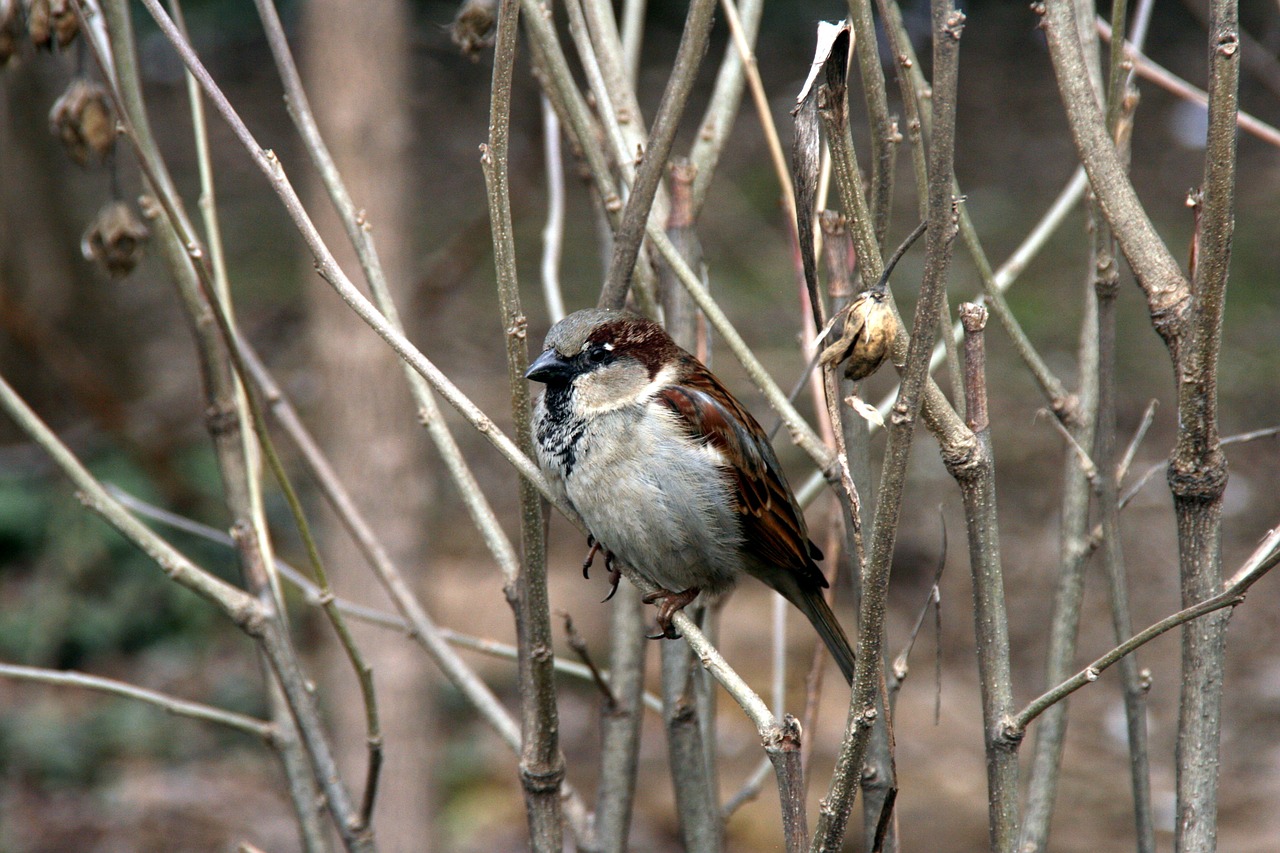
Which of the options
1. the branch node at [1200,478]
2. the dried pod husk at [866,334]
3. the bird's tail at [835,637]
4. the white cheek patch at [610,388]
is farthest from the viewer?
the white cheek patch at [610,388]

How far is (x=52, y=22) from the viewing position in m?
1.92

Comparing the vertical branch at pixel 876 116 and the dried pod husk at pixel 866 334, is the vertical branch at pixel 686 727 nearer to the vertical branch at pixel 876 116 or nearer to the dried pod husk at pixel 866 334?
the vertical branch at pixel 876 116

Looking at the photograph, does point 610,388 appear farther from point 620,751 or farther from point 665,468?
point 620,751

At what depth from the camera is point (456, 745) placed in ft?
18.8

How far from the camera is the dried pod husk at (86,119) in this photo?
6.67 ft

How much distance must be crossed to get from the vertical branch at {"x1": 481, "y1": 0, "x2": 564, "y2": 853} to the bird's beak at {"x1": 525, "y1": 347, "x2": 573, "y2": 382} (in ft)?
2.03

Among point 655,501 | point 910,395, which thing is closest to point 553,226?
point 655,501

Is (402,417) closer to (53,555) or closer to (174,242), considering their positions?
(174,242)

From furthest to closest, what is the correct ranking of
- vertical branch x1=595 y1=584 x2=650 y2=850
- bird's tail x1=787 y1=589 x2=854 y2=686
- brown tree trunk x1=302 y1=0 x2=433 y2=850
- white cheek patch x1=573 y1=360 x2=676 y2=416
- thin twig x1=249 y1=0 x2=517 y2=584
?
brown tree trunk x1=302 y1=0 x2=433 y2=850
white cheek patch x1=573 y1=360 x2=676 y2=416
bird's tail x1=787 y1=589 x2=854 y2=686
vertical branch x1=595 y1=584 x2=650 y2=850
thin twig x1=249 y1=0 x2=517 y2=584

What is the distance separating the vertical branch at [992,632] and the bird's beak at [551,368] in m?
0.99

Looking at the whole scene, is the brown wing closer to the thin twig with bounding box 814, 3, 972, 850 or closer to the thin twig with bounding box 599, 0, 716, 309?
the thin twig with bounding box 599, 0, 716, 309

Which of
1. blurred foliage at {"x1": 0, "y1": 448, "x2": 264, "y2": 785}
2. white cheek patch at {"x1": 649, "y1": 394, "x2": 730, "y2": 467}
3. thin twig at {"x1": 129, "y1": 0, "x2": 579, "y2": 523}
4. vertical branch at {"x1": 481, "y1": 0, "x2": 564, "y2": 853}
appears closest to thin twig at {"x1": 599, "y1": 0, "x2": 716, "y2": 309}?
vertical branch at {"x1": 481, "y1": 0, "x2": 564, "y2": 853}

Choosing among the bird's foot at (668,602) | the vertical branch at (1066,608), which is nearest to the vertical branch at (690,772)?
the bird's foot at (668,602)

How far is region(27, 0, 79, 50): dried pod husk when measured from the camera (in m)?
1.91
